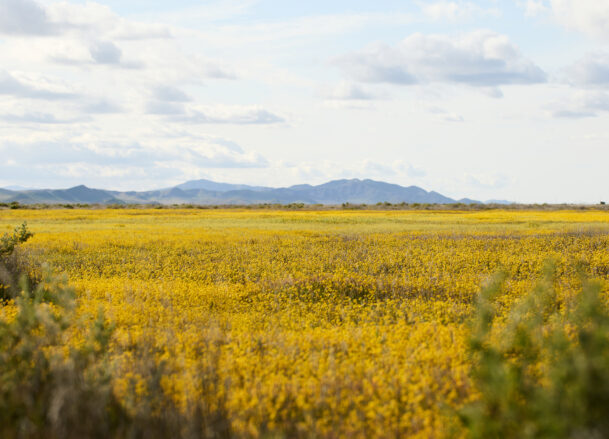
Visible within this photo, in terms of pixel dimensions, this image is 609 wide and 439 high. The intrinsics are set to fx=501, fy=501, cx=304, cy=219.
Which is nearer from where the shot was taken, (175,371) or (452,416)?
(452,416)

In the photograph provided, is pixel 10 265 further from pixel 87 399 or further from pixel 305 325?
pixel 87 399

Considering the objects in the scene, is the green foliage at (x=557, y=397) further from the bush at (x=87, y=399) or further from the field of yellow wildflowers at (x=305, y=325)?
the bush at (x=87, y=399)

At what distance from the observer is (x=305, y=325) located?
391 inches

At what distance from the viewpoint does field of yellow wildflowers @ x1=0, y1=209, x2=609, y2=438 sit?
6270 millimetres

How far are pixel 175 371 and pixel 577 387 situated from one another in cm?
528

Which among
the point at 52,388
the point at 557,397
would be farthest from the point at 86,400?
the point at 557,397

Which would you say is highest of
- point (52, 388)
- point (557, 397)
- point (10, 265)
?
point (557, 397)

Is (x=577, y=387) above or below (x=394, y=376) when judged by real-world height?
above

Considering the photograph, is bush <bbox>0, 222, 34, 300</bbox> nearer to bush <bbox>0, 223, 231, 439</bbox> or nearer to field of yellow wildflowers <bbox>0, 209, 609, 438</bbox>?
field of yellow wildflowers <bbox>0, 209, 609, 438</bbox>

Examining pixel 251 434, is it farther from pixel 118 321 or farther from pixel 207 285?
pixel 207 285

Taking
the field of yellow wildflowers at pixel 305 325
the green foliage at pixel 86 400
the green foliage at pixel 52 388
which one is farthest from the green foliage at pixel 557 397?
the green foliage at pixel 52 388

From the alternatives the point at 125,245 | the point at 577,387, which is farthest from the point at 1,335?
the point at 125,245

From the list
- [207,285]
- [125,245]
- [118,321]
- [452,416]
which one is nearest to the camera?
[452,416]

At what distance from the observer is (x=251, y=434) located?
18.8 feet
